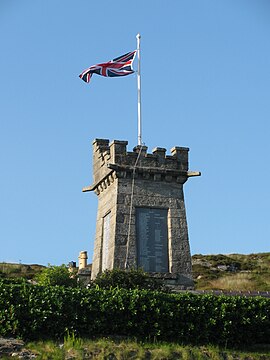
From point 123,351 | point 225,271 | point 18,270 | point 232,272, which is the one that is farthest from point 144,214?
point 225,271

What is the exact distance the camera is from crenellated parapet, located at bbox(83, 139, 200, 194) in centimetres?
2723

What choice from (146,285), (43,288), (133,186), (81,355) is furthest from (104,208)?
(81,355)

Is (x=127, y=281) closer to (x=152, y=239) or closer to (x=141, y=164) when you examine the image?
(x=152, y=239)

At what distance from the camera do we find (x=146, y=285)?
2384 centimetres

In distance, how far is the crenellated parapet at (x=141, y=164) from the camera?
2723cm

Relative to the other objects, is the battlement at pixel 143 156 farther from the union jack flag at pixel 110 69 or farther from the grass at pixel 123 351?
the grass at pixel 123 351

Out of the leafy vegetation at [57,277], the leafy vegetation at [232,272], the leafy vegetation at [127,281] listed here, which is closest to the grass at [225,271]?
the leafy vegetation at [232,272]

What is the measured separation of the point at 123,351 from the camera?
19.3 m

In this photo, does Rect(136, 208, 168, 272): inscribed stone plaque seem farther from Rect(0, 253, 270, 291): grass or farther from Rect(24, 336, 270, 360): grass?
Rect(0, 253, 270, 291): grass

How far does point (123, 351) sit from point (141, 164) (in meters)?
9.46

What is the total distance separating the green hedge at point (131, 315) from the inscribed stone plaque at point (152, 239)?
188 inches

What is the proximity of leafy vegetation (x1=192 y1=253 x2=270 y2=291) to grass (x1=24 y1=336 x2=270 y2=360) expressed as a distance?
18.7m

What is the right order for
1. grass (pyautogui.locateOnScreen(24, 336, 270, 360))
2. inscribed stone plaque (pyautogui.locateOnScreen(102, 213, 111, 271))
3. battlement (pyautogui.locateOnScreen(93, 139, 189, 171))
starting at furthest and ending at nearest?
battlement (pyautogui.locateOnScreen(93, 139, 189, 171)) → inscribed stone plaque (pyautogui.locateOnScreen(102, 213, 111, 271)) → grass (pyautogui.locateOnScreen(24, 336, 270, 360))

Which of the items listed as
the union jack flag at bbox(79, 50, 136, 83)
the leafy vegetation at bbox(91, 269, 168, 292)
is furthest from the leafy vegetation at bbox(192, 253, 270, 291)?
the leafy vegetation at bbox(91, 269, 168, 292)
